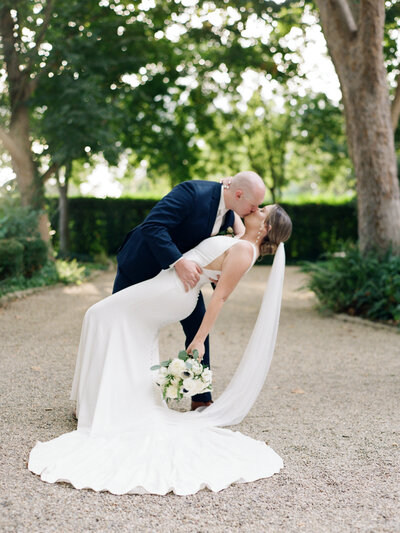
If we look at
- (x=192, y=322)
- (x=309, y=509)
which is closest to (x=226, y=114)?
(x=192, y=322)

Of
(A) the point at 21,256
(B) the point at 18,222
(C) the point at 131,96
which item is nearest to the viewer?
(A) the point at 21,256

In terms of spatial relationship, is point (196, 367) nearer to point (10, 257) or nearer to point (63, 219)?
point (10, 257)

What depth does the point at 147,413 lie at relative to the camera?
12.5ft

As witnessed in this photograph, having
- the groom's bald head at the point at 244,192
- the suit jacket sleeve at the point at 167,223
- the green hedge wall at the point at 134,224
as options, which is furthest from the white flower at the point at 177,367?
the green hedge wall at the point at 134,224

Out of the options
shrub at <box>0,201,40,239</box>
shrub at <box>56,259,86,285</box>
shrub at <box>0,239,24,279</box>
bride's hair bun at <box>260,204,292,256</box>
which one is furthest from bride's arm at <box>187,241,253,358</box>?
shrub at <box>56,259,86,285</box>

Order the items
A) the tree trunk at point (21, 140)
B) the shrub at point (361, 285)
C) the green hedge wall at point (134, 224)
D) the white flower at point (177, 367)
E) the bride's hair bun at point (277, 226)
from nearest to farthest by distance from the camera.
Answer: the white flower at point (177, 367), the bride's hair bun at point (277, 226), the shrub at point (361, 285), the tree trunk at point (21, 140), the green hedge wall at point (134, 224)

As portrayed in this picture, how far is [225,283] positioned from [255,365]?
0.73 metres

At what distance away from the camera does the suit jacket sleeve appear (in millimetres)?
3756

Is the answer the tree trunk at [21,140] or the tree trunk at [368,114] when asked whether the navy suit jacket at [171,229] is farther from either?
the tree trunk at [21,140]

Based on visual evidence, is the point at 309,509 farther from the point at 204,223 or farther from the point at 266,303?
the point at 204,223

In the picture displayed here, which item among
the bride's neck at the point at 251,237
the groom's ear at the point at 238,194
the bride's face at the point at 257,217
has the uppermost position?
the groom's ear at the point at 238,194

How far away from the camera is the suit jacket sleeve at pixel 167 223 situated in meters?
3.76

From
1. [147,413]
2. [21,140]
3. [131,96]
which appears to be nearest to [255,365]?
[147,413]

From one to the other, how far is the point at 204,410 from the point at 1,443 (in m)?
1.33
